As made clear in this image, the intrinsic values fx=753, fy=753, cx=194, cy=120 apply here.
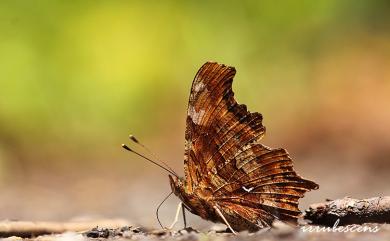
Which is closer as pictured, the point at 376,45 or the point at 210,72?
the point at 210,72

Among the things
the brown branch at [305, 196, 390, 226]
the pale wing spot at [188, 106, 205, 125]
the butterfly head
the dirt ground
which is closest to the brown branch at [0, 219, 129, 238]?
the dirt ground

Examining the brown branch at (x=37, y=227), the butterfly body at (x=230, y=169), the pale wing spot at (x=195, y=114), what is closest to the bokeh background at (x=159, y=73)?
the brown branch at (x=37, y=227)

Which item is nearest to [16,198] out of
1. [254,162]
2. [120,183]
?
[120,183]

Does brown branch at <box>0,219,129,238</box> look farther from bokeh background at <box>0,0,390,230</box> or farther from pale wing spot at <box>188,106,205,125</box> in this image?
bokeh background at <box>0,0,390,230</box>

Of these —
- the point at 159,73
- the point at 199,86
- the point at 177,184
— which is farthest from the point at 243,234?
the point at 159,73

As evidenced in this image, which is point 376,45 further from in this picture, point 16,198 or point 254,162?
point 254,162

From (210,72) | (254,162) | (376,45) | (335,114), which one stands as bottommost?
(254,162)
